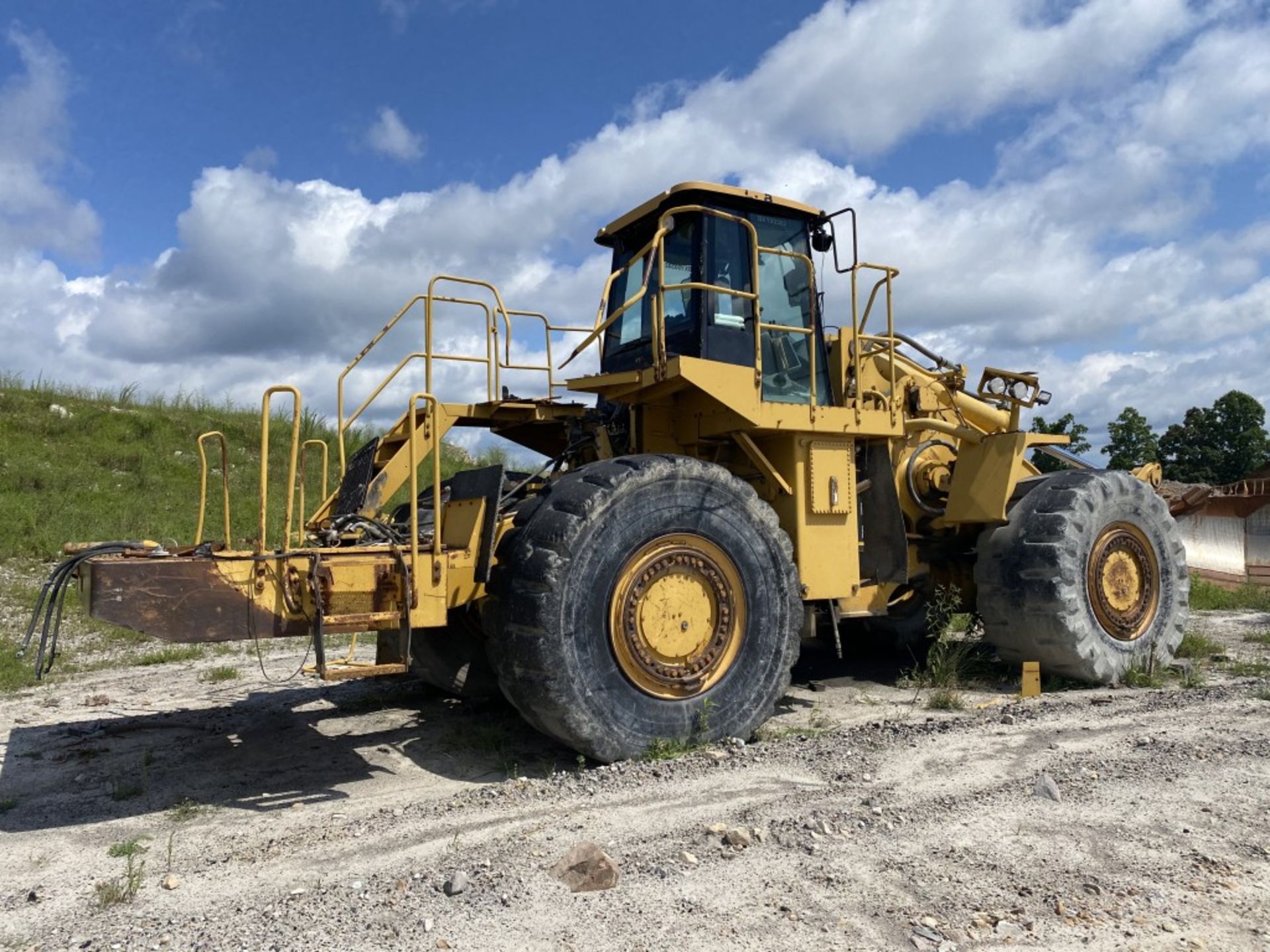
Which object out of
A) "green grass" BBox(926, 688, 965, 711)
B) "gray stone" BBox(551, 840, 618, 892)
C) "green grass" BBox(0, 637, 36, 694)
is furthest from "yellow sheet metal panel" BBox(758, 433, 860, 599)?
"green grass" BBox(0, 637, 36, 694)

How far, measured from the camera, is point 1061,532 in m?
7.36

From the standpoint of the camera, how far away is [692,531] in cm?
564

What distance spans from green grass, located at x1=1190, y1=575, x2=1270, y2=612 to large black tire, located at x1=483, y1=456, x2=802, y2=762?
10.4 metres

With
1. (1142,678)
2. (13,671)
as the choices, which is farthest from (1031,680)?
(13,671)

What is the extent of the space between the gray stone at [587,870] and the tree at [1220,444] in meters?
38.8

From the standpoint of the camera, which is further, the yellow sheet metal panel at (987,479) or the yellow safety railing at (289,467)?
the yellow sheet metal panel at (987,479)

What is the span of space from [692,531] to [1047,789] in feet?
7.48

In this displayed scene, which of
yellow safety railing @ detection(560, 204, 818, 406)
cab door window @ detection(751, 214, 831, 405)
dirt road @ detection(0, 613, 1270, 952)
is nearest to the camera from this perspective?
dirt road @ detection(0, 613, 1270, 952)

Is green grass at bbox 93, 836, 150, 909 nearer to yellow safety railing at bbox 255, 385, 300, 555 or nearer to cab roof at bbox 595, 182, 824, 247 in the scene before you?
yellow safety railing at bbox 255, 385, 300, 555

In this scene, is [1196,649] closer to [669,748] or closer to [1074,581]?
[1074,581]

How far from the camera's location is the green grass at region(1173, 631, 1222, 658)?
895cm

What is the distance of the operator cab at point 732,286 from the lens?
6.62 metres

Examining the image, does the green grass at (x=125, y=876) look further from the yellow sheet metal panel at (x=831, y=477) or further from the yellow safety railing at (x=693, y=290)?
the yellow sheet metal panel at (x=831, y=477)

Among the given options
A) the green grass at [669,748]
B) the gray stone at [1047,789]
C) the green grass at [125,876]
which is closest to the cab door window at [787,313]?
the green grass at [669,748]
